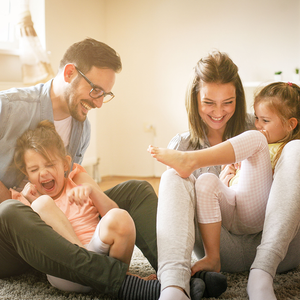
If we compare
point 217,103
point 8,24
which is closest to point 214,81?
point 217,103

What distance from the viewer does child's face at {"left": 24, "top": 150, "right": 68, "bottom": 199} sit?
3.18 ft

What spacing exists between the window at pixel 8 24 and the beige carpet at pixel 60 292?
1.63 m

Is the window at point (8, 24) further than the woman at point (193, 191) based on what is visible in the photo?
Yes

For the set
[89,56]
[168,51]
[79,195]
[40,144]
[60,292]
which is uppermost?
[168,51]

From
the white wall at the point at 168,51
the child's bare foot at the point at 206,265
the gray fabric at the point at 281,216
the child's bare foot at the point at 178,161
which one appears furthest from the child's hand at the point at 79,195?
the white wall at the point at 168,51

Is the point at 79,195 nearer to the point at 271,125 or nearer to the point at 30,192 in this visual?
the point at 30,192

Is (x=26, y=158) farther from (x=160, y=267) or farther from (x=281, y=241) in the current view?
(x=281, y=241)

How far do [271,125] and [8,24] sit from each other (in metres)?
1.81

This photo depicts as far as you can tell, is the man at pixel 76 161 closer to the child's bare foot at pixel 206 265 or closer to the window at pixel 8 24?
the child's bare foot at pixel 206 265

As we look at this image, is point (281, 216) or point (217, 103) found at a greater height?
point (217, 103)

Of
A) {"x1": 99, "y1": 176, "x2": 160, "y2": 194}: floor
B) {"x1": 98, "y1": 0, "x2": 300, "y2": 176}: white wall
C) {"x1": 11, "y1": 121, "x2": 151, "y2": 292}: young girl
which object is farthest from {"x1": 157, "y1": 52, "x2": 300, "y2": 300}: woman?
{"x1": 98, "y1": 0, "x2": 300, "y2": 176}: white wall

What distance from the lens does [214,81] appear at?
1116 mm

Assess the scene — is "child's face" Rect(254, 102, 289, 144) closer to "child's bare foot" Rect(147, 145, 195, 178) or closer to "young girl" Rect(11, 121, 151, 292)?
"child's bare foot" Rect(147, 145, 195, 178)

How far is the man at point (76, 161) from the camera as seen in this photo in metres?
0.76
